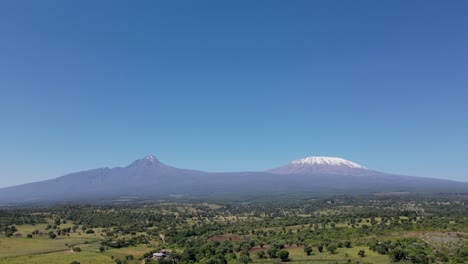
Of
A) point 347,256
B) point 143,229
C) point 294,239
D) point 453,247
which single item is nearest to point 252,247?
point 294,239

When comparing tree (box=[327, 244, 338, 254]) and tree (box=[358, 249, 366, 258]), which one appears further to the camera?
tree (box=[327, 244, 338, 254])

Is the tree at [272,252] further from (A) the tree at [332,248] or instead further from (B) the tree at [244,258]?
(A) the tree at [332,248]

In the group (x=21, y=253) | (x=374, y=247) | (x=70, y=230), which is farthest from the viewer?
(x=70, y=230)

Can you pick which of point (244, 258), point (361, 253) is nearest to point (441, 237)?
point (361, 253)

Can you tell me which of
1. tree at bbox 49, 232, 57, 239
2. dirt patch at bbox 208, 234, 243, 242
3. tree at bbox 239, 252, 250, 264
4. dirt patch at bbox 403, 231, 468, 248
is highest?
tree at bbox 49, 232, 57, 239

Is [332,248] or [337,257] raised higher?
[332,248]

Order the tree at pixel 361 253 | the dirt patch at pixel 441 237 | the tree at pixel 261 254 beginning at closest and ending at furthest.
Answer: the tree at pixel 361 253 < the tree at pixel 261 254 < the dirt patch at pixel 441 237

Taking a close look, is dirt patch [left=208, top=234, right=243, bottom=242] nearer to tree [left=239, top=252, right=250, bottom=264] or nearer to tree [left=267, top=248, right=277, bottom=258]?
tree [left=239, top=252, right=250, bottom=264]

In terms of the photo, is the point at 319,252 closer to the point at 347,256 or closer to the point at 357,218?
the point at 347,256

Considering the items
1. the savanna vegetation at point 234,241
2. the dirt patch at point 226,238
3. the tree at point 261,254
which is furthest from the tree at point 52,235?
the tree at point 261,254

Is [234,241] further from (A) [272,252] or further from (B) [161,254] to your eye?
(A) [272,252]

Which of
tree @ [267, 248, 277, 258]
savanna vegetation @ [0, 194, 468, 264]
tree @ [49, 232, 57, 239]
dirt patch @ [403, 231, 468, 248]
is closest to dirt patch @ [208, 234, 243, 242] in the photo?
savanna vegetation @ [0, 194, 468, 264]
